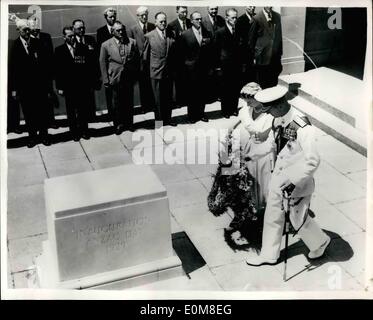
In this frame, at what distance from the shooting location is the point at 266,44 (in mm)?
9281

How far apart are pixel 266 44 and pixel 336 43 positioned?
5.84 ft

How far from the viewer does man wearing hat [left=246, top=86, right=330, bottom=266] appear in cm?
577

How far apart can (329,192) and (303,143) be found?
6.45 feet

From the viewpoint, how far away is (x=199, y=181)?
25.7 feet

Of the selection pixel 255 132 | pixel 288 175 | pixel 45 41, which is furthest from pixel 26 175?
pixel 288 175

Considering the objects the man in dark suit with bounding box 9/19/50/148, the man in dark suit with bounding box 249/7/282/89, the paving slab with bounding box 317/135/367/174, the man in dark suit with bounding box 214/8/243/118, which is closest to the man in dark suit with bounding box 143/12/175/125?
the man in dark suit with bounding box 214/8/243/118

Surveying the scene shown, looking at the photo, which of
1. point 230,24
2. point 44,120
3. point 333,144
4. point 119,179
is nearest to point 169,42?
point 230,24

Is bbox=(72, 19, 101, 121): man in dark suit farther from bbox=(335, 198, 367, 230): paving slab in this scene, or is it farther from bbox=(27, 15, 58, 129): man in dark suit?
bbox=(335, 198, 367, 230): paving slab

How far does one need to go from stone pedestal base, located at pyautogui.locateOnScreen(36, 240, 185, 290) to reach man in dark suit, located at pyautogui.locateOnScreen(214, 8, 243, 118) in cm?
403

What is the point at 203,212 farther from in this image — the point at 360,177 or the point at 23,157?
the point at 23,157

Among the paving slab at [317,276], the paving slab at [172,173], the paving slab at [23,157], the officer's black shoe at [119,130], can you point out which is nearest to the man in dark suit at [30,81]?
the paving slab at [23,157]
